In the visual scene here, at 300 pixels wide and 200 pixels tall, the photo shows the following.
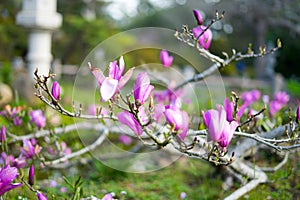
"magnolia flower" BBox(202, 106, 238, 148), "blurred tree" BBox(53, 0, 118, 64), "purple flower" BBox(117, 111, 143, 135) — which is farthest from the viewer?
"blurred tree" BBox(53, 0, 118, 64)

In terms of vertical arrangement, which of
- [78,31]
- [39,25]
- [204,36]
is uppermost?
[78,31]

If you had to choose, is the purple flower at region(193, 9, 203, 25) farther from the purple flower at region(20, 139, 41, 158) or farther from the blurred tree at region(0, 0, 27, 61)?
the blurred tree at region(0, 0, 27, 61)

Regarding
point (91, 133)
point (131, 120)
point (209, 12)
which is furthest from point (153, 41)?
point (131, 120)

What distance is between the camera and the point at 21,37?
1702 centimetres

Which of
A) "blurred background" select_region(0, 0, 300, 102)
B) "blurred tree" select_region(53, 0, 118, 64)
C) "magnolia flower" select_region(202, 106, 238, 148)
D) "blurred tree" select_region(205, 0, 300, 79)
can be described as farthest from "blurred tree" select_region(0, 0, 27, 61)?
"magnolia flower" select_region(202, 106, 238, 148)

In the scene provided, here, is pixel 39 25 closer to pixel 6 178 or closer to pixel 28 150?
→ pixel 28 150

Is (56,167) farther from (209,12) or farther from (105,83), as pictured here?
(209,12)

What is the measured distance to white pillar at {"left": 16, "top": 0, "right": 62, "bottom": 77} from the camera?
21.4 ft

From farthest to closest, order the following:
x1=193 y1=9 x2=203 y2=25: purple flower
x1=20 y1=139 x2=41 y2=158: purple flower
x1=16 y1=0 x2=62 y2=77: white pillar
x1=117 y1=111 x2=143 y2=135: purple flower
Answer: x1=16 y1=0 x2=62 y2=77: white pillar → x1=20 y1=139 x2=41 y2=158: purple flower → x1=193 y1=9 x2=203 y2=25: purple flower → x1=117 y1=111 x2=143 y2=135: purple flower

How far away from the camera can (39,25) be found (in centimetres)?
654

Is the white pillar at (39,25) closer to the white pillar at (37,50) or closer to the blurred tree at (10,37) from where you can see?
the white pillar at (37,50)

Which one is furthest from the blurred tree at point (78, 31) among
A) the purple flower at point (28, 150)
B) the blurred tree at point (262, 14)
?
the purple flower at point (28, 150)

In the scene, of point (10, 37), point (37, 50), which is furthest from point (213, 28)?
point (37, 50)

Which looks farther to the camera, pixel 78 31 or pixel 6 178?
pixel 78 31
